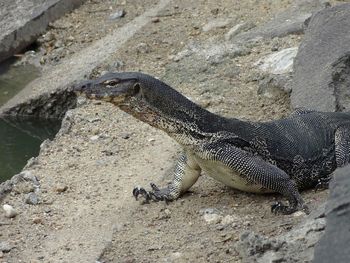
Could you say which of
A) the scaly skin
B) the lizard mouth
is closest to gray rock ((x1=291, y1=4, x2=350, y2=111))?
the scaly skin

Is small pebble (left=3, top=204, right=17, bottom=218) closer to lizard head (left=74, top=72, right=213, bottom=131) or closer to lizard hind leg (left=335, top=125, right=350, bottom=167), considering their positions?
lizard head (left=74, top=72, right=213, bottom=131)

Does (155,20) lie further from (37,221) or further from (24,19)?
(37,221)

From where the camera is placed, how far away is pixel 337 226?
504cm

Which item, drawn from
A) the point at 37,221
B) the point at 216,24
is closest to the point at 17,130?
the point at 216,24

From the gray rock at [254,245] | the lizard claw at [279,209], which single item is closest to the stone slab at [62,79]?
the lizard claw at [279,209]

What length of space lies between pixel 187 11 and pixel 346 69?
5.00 meters

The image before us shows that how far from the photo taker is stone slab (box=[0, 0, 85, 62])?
47.3 feet

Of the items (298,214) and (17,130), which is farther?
(17,130)

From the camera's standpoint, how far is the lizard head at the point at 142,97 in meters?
7.63

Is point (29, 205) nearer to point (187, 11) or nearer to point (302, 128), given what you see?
point (302, 128)

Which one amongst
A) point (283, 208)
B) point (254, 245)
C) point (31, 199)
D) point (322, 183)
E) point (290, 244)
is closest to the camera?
point (290, 244)

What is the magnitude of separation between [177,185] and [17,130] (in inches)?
177

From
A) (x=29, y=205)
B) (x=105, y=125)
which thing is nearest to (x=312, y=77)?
(x=105, y=125)

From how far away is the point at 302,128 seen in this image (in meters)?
8.18
